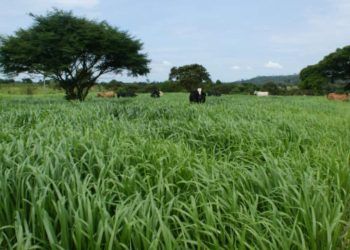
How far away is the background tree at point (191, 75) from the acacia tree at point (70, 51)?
29.6m

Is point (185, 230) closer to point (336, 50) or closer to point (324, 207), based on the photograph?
point (324, 207)

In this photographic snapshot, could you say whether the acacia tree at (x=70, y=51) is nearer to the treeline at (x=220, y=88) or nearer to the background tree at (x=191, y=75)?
the treeline at (x=220, y=88)

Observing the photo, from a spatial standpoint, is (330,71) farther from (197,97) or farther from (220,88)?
(197,97)

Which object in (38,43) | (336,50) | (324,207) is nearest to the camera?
(324,207)

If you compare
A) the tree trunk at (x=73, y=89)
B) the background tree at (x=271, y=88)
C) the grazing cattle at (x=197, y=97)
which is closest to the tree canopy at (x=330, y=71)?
the background tree at (x=271, y=88)

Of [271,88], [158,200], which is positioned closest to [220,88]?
[271,88]

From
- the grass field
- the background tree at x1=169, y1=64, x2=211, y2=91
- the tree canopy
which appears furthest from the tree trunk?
the tree canopy

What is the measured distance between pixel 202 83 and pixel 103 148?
1945 inches

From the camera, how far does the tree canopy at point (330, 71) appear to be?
4894 cm

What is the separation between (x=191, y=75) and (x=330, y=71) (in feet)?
58.7

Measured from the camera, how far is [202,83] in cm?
5278

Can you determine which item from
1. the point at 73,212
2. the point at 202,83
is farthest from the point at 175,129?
the point at 202,83

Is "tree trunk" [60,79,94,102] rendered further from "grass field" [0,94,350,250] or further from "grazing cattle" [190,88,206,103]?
"grass field" [0,94,350,250]

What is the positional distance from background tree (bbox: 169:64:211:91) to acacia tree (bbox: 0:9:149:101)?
29.6 metres
